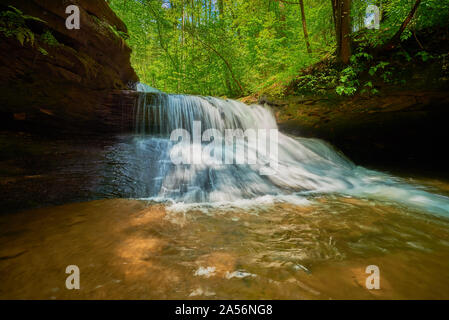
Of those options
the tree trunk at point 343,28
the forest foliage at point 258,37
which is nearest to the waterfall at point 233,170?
the forest foliage at point 258,37

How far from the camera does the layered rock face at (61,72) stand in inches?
130

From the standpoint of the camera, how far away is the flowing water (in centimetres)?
124

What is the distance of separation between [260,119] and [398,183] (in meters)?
4.60

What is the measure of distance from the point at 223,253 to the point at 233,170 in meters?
2.76

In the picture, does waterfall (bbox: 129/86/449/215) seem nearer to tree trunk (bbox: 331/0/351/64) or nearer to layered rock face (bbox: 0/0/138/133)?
layered rock face (bbox: 0/0/138/133)

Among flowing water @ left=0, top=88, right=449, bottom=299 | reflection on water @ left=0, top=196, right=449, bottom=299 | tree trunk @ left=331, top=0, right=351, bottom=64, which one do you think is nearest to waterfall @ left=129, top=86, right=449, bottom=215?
flowing water @ left=0, top=88, right=449, bottom=299

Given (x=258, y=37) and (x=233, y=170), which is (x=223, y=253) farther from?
(x=258, y=37)

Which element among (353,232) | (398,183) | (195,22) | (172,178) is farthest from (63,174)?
(195,22)

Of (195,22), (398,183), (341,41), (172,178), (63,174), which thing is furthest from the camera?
(195,22)

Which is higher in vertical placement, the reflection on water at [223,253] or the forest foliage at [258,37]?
the forest foliage at [258,37]

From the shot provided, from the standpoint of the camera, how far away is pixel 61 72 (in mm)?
3783

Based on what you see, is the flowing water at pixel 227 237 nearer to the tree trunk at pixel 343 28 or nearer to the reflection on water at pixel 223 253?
the reflection on water at pixel 223 253

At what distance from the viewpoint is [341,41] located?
17.6ft

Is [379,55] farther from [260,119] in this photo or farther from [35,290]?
[35,290]
